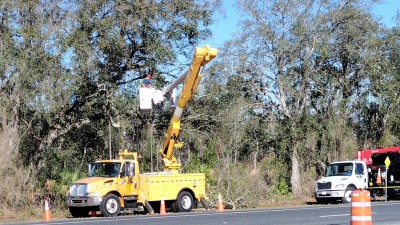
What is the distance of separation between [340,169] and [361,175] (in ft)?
3.66

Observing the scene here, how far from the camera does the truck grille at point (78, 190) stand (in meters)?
24.2

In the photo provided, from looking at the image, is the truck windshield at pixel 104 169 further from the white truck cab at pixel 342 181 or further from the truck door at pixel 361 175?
the truck door at pixel 361 175

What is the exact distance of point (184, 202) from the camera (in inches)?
1028

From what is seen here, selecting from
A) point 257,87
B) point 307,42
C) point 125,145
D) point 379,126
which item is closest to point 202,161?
point 125,145

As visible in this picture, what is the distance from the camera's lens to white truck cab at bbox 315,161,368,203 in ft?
105

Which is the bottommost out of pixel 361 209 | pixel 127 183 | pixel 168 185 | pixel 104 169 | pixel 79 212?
pixel 79 212

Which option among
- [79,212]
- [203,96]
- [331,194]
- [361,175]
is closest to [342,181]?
[331,194]

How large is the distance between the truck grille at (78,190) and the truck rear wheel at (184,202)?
148 inches

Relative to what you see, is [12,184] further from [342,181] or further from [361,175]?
[361,175]

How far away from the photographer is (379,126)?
43031 millimetres

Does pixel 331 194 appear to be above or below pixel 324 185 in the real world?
below

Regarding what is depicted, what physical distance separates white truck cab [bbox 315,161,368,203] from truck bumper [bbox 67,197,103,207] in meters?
12.8

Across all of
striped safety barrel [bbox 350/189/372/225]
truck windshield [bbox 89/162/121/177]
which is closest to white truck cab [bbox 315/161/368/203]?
truck windshield [bbox 89/162/121/177]

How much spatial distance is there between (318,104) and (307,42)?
14.3 feet
